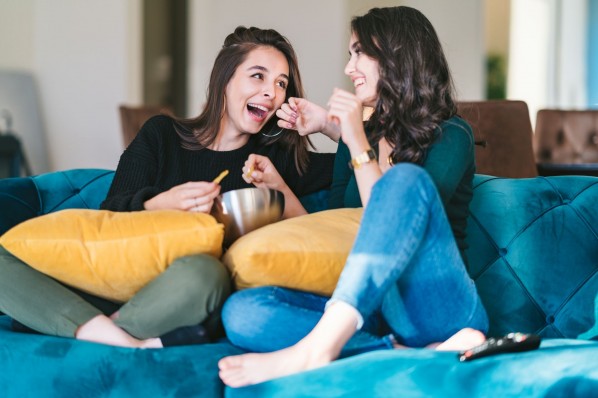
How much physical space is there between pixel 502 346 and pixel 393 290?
0.88ft

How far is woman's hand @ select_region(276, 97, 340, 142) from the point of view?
6.73ft

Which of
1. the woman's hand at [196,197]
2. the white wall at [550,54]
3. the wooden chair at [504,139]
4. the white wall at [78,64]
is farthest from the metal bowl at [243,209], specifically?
the white wall at [550,54]

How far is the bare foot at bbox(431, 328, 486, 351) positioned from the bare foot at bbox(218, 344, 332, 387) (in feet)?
0.88

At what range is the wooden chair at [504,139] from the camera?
3.24 meters

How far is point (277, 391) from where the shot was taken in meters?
1.45

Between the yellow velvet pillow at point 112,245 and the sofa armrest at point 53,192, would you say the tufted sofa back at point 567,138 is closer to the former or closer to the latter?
the sofa armrest at point 53,192

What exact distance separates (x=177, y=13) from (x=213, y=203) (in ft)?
20.3

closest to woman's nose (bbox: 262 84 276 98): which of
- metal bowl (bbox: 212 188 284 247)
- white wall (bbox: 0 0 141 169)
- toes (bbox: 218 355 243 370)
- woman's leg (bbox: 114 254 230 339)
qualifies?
metal bowl (bbox: 212 188 284 247)

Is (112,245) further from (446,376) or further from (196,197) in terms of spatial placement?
A: (446,376)

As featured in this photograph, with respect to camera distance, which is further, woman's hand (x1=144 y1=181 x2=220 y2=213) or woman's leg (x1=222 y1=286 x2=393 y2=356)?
woman's hand (x1=144 y1=181 x2=220 y2=213)

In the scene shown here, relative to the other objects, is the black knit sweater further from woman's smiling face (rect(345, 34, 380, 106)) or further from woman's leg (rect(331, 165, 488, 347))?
woman's leg (rect(331, 165, 488, 347))

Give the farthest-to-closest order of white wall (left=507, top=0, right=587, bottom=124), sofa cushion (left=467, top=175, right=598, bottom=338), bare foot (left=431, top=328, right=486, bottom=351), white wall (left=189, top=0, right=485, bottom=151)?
white wall (left=507, top=0, right=587, bottom=124), white wall (left=189, top=0, right=485, bottom=151), sofa cushion (left=467, top=175, right=598, bottom=338), bare foot (left=431, top=328, right=486, bottom=351)

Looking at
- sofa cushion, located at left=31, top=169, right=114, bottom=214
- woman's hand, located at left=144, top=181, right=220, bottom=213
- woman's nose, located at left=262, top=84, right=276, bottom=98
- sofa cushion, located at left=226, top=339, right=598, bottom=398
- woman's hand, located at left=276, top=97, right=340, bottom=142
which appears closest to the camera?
sofa cushion, located at left=226, top=339, right=598, bottom=398

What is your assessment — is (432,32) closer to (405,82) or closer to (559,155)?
(405,82)
